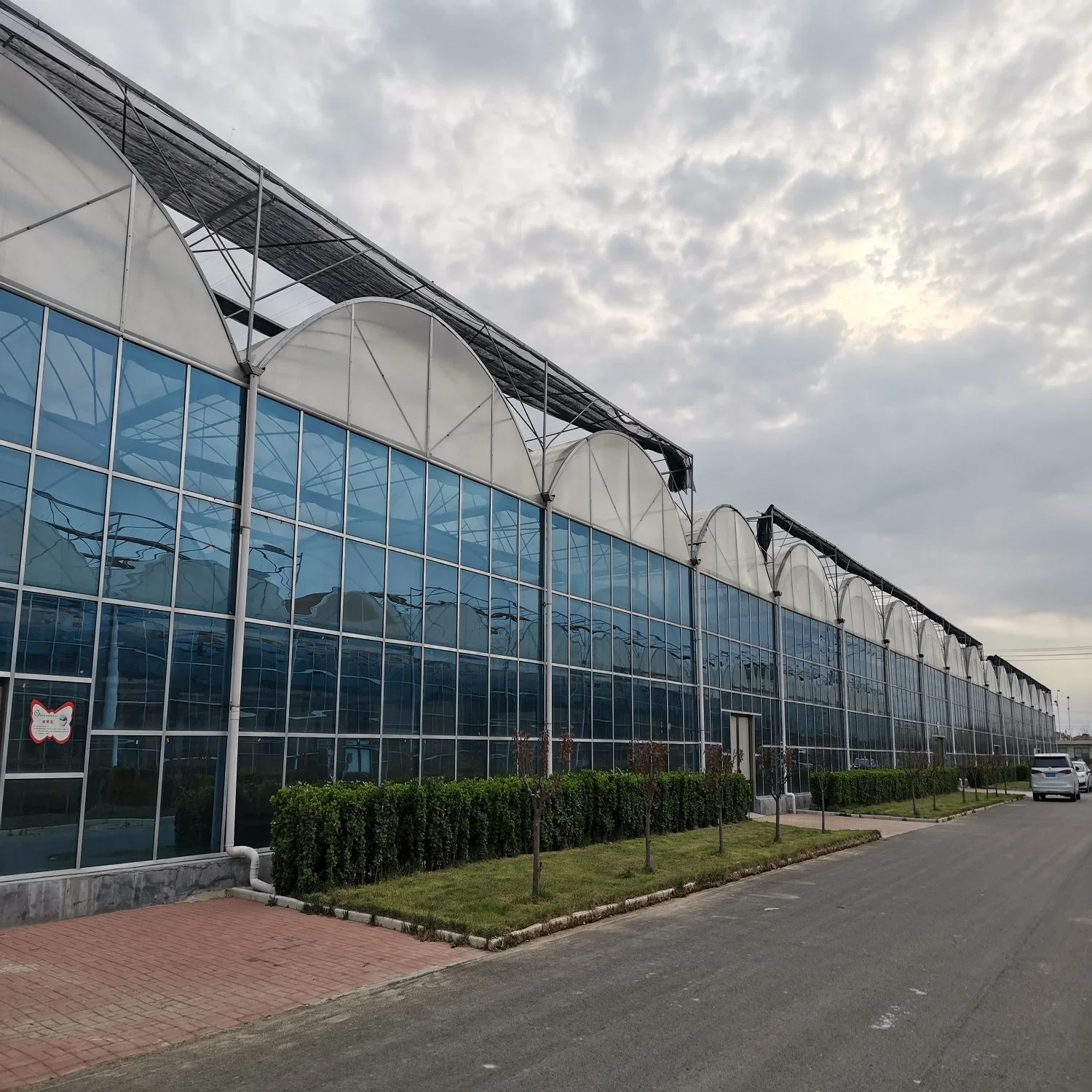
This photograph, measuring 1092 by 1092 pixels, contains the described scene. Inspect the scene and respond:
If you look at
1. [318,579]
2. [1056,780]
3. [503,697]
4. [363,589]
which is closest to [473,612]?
[503,697]

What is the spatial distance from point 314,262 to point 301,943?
13862mm

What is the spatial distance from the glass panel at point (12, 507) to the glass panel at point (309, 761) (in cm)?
510

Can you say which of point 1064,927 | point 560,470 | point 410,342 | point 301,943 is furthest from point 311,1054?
point 560,470

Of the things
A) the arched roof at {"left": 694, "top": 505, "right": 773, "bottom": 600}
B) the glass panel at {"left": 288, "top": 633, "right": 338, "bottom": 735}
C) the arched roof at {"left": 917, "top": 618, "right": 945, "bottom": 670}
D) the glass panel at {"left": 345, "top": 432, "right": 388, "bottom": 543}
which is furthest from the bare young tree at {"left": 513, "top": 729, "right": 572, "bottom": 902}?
the arched roof at {"left": 917, "top": 618, "right": 945, "bottom": 670}

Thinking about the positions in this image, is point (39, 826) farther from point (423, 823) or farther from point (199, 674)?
point (423, 823)

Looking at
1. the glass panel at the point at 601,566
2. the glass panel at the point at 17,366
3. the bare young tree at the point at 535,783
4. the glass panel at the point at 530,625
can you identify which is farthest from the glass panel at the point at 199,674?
the glass panel at the point at 601,566

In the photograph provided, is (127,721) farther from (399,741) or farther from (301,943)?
(399,741)

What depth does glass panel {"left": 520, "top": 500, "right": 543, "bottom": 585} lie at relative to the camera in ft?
70.1

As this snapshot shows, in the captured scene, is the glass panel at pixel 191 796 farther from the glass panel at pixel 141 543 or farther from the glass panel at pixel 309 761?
the glass panel at pixel 141 543

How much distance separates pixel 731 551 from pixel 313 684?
20.1 m

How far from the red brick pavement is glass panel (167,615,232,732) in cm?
258

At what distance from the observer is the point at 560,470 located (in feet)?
75.5

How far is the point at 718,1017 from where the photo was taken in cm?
757

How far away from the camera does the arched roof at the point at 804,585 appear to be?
35.9 meters
